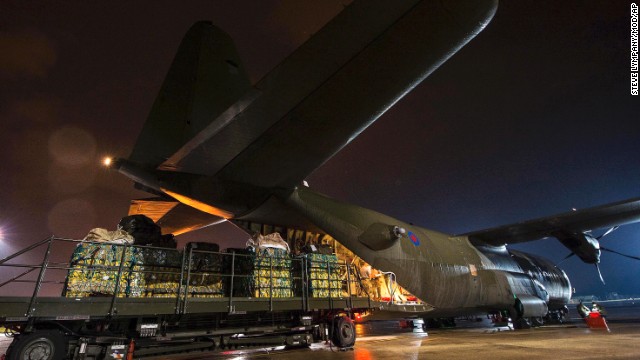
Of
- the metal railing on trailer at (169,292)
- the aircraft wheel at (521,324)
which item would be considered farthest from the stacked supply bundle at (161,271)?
the aircraft wheel at (521,324)

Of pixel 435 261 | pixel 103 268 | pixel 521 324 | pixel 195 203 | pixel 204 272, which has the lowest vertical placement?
pixel 521 324

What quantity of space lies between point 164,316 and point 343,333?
481 cm

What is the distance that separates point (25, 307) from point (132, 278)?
167 centimetres

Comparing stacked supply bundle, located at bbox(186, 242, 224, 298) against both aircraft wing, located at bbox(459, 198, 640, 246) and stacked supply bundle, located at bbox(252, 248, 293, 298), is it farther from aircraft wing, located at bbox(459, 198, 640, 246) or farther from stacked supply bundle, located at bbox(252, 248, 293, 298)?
aircraft wing, located at bbox(459, 198, 640, 246)

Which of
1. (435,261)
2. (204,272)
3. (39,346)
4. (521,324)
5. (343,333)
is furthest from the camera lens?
(521,324)

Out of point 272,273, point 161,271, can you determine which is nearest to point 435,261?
point 272,273

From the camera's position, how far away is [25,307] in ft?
16.7

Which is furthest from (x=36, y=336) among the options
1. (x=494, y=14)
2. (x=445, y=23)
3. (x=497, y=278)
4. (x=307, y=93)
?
(x=497, y=278)

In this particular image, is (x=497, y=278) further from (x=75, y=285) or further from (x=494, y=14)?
(x=75, y=285)

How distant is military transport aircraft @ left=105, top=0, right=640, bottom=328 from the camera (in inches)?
258

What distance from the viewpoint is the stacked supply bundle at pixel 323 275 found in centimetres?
873

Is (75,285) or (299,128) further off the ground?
(299,128)

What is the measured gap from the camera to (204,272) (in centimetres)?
760

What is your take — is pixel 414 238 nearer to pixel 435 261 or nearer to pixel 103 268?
pixel 435 261
